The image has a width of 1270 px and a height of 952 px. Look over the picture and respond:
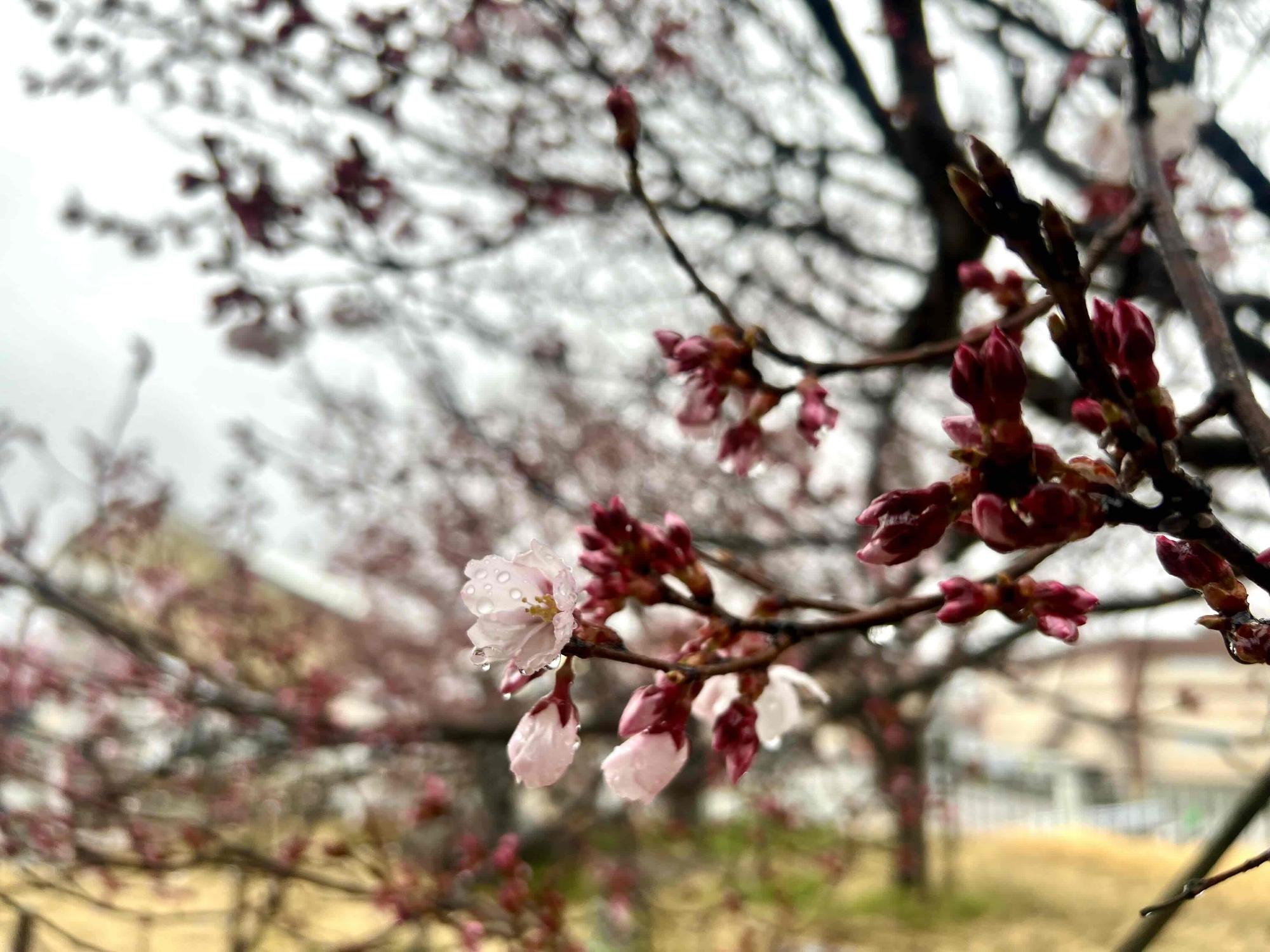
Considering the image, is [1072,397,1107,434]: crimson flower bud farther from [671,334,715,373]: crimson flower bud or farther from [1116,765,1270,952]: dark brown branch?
[1116,765,1270,952]: dark brown branch

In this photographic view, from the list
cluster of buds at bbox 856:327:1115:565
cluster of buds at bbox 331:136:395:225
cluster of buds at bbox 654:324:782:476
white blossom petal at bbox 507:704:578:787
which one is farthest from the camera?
cluster of buds at bbox 331:136:395:225

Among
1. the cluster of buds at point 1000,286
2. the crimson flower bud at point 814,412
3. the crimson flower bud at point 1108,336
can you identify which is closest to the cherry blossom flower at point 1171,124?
the cluster of buds at point 1000,286

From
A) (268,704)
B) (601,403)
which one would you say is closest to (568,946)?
(268,704)

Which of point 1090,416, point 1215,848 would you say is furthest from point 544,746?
point 1215,848

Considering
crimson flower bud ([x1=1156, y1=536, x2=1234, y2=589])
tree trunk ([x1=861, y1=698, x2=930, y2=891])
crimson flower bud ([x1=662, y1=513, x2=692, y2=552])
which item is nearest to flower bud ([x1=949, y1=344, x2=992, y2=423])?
crimson flower bud ([x1=1156, y1=536, x2=1234, y2=589])

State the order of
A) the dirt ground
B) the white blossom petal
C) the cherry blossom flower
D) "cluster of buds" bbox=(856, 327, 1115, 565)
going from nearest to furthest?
1. "cluster of buds" bbox=(856, 327, 1115, 565)
2. the white blossom petal
3. the cherry blossom flower
4. the dirt ground

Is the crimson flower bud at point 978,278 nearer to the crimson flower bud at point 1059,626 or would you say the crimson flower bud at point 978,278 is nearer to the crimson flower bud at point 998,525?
the crimson flower bud at point 1059,626
